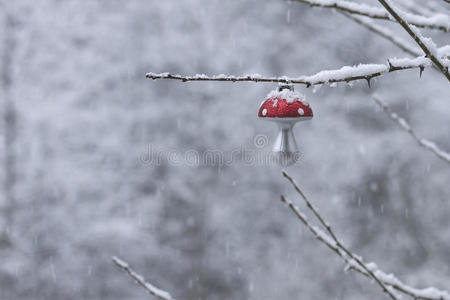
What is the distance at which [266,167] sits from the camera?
9148 mm

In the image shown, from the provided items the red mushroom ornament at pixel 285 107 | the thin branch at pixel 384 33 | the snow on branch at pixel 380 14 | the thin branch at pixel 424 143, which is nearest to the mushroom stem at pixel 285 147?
the red mushroom ornament at pixel 285 107

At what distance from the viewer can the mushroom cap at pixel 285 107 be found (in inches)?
67.2

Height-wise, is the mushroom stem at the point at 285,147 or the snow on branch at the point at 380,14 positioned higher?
the snow on branch at the point at 380,14

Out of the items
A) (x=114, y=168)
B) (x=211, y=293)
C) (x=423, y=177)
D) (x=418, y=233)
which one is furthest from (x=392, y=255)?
(x=114, y=168)

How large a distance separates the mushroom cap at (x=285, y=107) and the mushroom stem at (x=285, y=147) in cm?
19

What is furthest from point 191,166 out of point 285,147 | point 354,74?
point 354,74

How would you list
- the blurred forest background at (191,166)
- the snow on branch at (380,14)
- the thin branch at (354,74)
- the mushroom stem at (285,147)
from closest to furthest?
the thin branch at (354,74), the snow on branch at (380,14), the mushroom stem at (285,147), the blurred forest background at (191,166)

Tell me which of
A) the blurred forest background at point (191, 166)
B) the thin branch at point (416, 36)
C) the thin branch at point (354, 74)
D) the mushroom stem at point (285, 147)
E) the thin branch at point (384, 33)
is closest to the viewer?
the thin branch at point (416, 36)

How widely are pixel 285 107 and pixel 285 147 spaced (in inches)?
12.0

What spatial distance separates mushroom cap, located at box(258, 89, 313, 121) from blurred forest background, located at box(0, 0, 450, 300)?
703cm

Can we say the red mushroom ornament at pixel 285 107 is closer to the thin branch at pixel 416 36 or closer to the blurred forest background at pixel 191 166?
the thin branch at pixel 416 36

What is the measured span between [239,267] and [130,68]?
4.81 m

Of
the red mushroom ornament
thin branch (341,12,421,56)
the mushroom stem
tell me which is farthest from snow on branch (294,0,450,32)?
the mushroom stem

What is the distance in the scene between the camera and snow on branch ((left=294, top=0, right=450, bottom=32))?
3.72 ft
